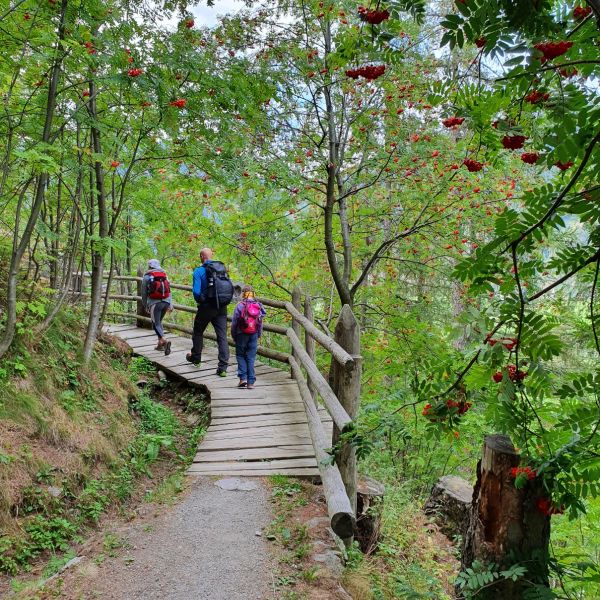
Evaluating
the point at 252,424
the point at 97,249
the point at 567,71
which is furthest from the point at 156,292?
the point at 567,71

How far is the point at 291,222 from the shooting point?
8.55m

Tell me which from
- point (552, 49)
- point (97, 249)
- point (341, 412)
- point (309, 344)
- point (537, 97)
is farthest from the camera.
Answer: point (309, 344)

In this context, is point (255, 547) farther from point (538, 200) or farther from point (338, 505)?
point (538, 200)

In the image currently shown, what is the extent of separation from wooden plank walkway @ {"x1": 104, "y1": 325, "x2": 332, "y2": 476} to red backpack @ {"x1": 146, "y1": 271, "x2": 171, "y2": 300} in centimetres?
122

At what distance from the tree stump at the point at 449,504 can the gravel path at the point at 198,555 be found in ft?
10.1

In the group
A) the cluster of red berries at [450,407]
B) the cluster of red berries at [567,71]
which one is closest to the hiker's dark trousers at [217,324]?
the cluster of red berries at [450,407]

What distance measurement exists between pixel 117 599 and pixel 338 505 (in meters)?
1.60

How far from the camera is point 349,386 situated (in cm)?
409

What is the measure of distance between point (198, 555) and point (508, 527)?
2.51 metres

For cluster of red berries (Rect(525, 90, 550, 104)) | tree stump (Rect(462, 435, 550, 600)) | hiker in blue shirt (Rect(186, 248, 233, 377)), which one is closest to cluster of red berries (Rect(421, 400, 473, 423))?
tree stump (Rect(462, 435, 550, 600))

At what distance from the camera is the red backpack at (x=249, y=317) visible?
6.72 meters

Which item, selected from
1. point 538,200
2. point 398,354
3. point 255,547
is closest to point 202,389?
point 398,354

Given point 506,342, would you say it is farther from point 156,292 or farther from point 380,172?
point 156,292

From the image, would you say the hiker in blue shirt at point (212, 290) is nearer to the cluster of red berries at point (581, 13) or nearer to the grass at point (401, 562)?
the grass at point (401, 562)
